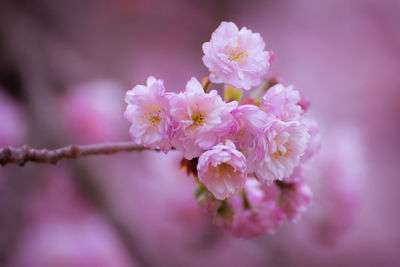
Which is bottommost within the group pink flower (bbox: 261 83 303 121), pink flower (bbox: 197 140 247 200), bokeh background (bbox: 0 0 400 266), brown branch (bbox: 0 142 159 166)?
pink flower (bbox: 197 140 247 200)

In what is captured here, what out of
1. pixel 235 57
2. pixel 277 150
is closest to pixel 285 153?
pixel 277 150

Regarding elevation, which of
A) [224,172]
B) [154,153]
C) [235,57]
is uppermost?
[154,153]

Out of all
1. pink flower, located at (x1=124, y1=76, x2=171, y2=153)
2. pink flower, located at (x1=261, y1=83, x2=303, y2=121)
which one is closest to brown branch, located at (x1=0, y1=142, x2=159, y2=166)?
pink flower, located at (x1=124, y1=76, x2=171, y2=153)

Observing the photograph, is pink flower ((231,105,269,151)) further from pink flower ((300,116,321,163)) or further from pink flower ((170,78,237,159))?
pink flower ((300,116,321,163))

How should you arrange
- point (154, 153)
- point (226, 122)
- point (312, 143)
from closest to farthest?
point (226, 122)
point (312, 143)
point (154, 153)

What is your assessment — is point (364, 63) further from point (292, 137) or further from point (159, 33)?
point (292, 137)

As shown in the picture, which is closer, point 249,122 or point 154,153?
point 249,122

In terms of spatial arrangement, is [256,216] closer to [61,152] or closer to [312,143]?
[312,143]
